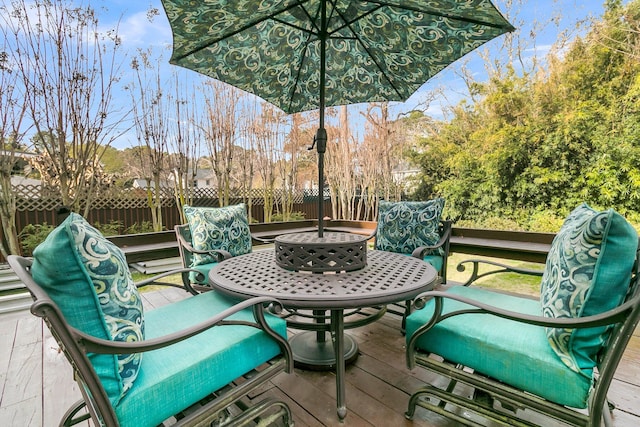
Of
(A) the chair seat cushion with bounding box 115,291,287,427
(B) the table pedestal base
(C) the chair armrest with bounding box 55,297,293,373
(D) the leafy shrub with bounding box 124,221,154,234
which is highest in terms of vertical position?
(C) the chair armrest with bounding box 55,297,293,373

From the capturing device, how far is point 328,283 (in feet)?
4.81

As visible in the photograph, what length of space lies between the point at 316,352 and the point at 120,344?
1340mm

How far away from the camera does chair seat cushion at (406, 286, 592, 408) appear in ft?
3.26

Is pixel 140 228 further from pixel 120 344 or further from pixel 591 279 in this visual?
pixel 591 279

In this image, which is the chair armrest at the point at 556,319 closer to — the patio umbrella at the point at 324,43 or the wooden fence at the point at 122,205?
the patio umbrella at the point at 324,43

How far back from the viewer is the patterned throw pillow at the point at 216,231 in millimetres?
2584

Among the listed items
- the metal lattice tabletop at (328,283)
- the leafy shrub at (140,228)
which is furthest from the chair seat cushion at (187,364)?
the leafy shrub at (140,228)

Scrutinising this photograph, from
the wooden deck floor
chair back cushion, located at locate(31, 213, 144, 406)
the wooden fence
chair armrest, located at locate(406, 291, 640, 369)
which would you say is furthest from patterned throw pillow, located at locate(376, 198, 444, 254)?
the wooden fence

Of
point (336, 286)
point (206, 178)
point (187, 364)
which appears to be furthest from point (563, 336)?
point (206, 178)

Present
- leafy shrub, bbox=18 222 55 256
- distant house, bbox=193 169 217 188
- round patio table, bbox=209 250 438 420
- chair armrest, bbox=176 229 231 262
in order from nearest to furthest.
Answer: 1. round patio table, bbox=209 250 438 420
2. chair armrest, bbox=176 229 231 262
3. leafy shrub, bbox=18 222 55 256
4. distant house, bbox=193 169 217 188

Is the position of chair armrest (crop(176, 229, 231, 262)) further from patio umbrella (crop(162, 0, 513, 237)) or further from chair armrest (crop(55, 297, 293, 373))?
chair armrest (crop(55, 297, 293, 373))

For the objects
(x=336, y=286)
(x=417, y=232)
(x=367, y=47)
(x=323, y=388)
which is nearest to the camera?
(x=336, y=286)

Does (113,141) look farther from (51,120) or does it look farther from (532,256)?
(532,256)

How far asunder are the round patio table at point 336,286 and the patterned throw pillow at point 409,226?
3.15 ft
